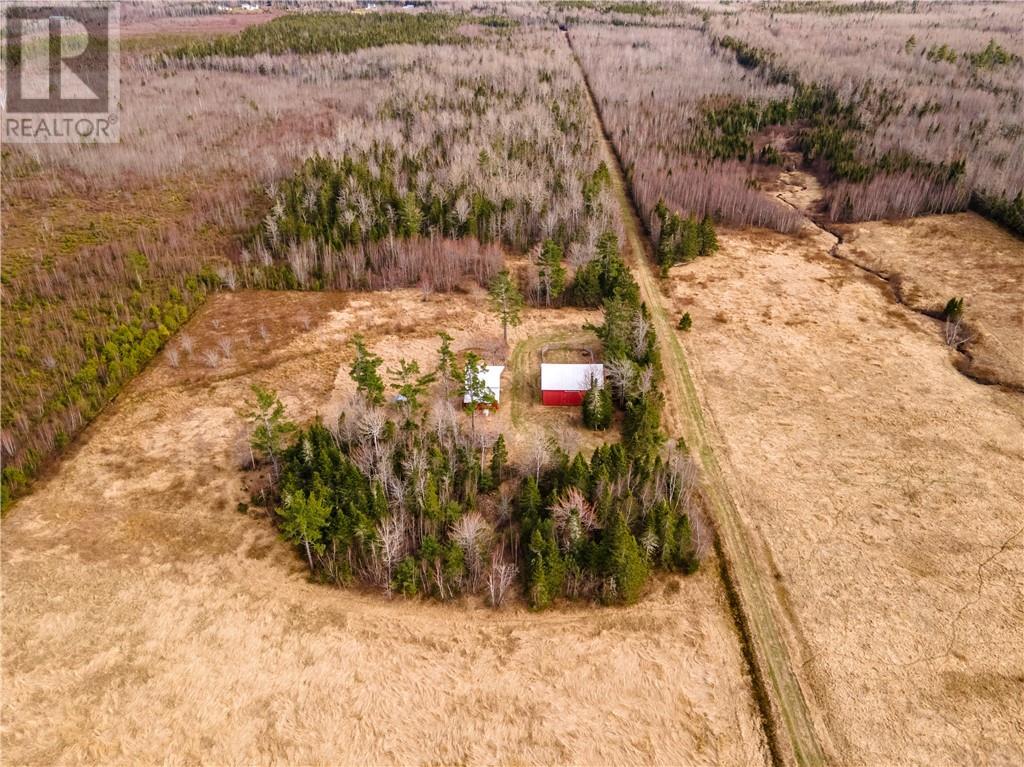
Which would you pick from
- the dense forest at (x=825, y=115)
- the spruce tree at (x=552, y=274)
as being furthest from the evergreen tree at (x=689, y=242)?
the spruce tree at (x=552, y=274)

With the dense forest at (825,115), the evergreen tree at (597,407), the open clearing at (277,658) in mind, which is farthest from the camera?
the dense forest at (825,115)

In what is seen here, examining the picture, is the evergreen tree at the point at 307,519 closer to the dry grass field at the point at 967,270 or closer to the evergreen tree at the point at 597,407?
the evergreen tree at the point at 597,407

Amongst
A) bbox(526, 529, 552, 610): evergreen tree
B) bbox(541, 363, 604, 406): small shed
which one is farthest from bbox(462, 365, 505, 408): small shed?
bbox(526, 529, 552, 610): evergreen tree

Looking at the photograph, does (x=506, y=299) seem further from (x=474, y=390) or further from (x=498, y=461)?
(x=498, y=461)

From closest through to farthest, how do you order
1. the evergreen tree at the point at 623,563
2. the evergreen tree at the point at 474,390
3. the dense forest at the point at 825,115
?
the evergreen tree at the point at 623,563, the evergreen tree at the point at 474,390, the dense forest at the point at 825,115

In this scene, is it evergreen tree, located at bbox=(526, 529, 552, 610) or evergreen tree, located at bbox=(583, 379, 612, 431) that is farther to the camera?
evergreen tree, located at bbox=(583, 379, 612, 431)

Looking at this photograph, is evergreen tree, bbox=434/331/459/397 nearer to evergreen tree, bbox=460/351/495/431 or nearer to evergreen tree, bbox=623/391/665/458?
evergreen tree, bbox=460/351/495/431
